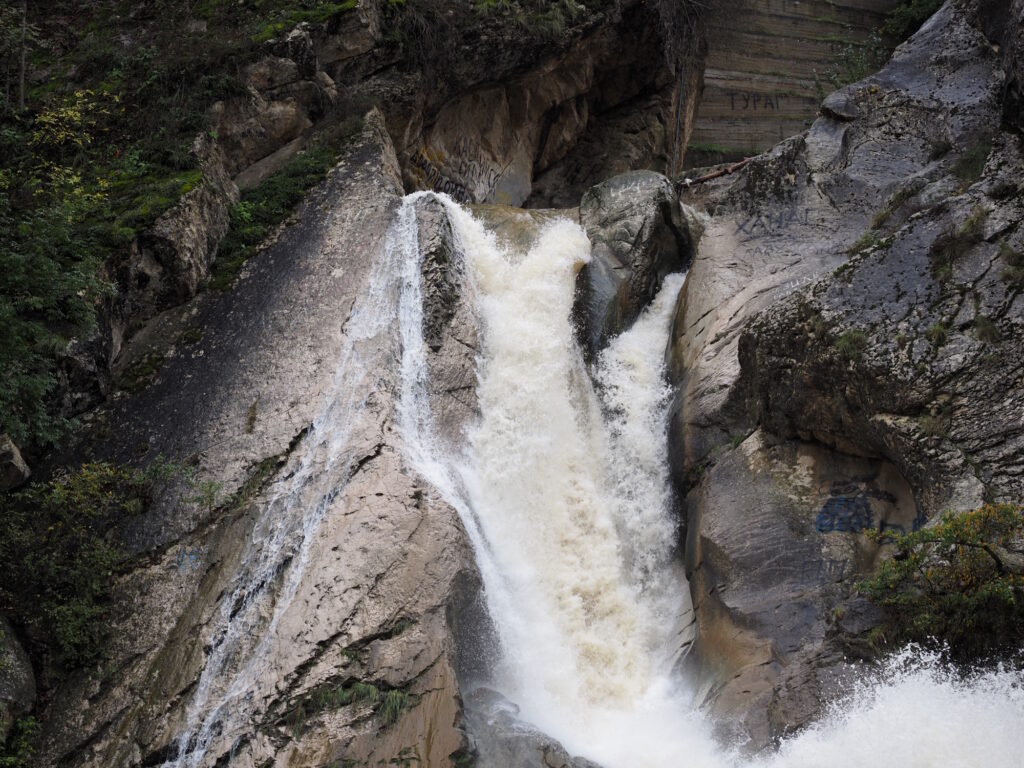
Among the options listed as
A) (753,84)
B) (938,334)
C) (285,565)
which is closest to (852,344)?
(938,334)

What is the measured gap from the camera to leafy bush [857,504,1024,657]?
25.6 feet

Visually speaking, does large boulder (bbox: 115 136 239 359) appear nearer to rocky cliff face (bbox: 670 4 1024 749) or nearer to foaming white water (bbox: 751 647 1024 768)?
rocky cliff face (bbox: 670 4 1024 749)

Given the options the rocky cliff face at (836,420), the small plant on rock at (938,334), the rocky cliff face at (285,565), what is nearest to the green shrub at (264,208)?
the rocky cliff face at (285,565)

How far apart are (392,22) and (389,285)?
7.27m

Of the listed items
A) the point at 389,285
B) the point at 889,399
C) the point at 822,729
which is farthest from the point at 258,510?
the point at 889,399

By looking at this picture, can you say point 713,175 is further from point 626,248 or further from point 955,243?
point 955,243

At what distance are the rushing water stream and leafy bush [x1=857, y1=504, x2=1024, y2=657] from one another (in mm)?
350

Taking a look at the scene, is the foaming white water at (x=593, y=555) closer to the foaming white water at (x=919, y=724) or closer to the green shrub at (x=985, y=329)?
the foaming white water at (x=919, y=724)

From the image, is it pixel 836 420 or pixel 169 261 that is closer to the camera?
pixel 836 420

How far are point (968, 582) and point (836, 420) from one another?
2.95 metres

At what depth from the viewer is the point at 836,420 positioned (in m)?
10.6

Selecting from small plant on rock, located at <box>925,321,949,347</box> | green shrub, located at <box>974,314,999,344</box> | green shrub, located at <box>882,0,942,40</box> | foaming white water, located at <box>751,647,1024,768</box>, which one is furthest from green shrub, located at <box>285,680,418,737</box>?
green shrub, located at <box>882,0,942,40</box>

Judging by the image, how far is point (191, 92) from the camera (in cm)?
1644

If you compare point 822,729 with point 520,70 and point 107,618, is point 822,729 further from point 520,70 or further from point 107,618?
point 520,70
